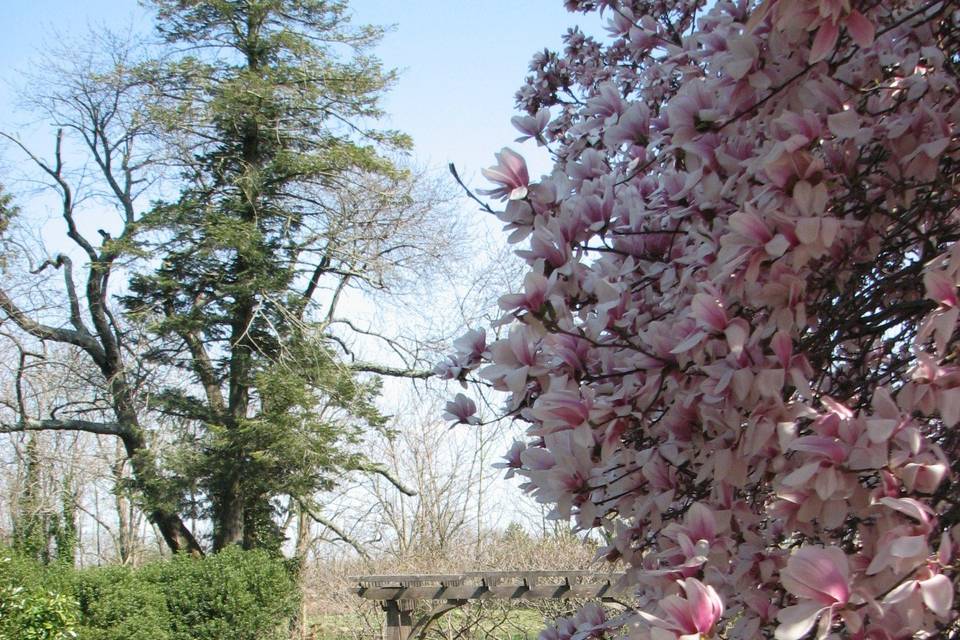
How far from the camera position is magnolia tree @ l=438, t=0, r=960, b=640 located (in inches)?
32.9

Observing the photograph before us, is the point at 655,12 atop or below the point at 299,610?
atop

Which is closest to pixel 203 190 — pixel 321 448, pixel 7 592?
pixel 321 448

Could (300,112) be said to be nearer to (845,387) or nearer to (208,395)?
(208,395)

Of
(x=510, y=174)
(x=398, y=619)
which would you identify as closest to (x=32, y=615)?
(x=398, y=619)

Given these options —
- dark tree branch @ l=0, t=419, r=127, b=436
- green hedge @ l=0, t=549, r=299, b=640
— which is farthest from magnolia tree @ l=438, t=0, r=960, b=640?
dark tree branch @ l=0, t=419, r=127, b=436

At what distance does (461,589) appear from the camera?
520 centimetres

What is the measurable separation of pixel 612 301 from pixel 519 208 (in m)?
0.18

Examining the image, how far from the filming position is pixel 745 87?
3.43ft

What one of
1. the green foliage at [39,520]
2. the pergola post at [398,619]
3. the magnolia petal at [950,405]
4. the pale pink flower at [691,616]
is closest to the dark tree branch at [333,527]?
the green foliage at [39,520]

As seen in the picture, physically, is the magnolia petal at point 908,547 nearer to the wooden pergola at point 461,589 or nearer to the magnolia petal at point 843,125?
the magnolia petal at point 843,125

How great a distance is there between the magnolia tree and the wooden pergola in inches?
154

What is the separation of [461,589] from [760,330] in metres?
4.56

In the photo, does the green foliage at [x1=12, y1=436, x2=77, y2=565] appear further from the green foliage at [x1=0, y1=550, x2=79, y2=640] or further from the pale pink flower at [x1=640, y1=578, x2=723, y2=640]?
the pale pink flower at [x1=640, y1=578, x2=723, y2=640]

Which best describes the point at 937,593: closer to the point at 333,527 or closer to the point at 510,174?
the point at 510,174
